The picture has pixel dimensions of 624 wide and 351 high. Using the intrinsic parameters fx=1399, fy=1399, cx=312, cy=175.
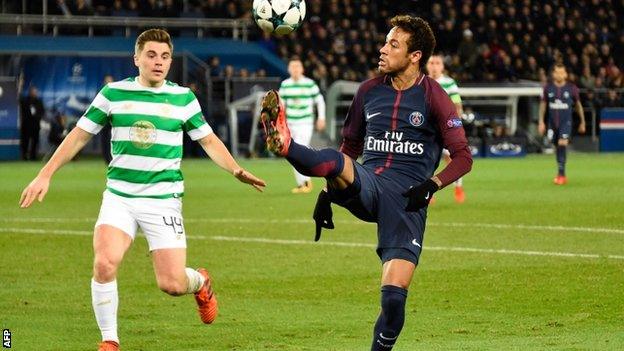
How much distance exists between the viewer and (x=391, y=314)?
8.62m

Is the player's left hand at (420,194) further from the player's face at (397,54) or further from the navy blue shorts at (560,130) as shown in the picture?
the navy blue shorts at (560,130)

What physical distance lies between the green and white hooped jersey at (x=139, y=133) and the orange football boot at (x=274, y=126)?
1.85 metres

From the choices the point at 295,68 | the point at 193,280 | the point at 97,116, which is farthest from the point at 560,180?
the point at 97,116

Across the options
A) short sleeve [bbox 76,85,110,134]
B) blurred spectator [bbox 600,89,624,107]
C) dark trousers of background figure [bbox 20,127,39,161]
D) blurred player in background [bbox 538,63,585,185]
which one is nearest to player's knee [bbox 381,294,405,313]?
→ short sleeve [bbox 76,85,110,134]

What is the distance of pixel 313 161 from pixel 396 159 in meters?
0.96

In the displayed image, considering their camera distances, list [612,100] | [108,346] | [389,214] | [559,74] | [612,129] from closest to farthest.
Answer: [389,214], [108,346], [559,74], [612,129], [612,100]

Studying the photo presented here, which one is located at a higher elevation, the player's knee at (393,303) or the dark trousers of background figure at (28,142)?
the player's knee at (393,303)

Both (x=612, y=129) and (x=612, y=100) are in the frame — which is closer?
(x=612, y=129)

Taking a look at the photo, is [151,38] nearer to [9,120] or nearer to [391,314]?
[391,314]

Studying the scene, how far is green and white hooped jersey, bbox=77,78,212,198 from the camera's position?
32.0 feet

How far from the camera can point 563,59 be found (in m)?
45.4

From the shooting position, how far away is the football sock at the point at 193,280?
1028 centimetres

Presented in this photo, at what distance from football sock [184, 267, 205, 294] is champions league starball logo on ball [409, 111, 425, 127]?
2147 millimetres

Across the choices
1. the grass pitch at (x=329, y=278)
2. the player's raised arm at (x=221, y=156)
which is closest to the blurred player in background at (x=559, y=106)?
the grass pitch at (x=329, y=278)
